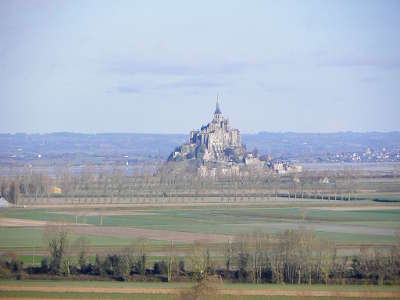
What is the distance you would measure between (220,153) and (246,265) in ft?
328

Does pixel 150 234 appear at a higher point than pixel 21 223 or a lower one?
lower

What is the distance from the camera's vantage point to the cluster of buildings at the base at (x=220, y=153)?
379 feet

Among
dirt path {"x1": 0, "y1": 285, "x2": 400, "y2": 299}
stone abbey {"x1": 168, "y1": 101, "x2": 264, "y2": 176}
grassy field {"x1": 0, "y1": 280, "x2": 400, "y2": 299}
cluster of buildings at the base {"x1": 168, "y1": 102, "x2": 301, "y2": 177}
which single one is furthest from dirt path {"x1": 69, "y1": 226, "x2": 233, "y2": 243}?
stone abbey {"x1": 168, "y1": 101, "x2": 264, "y2": 176}

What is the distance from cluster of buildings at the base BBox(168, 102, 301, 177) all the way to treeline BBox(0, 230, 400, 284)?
73201 mm

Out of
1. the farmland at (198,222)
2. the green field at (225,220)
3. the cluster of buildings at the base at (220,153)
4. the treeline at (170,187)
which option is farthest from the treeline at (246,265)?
the cluster of buildings at the base at (220,153)

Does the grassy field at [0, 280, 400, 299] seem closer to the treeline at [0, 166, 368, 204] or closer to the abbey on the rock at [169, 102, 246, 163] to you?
the treeline at [0, 166, 368, 204]

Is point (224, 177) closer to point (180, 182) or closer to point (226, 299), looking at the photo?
point (180, 182)

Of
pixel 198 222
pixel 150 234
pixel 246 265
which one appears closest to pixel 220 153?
pixel 198 222

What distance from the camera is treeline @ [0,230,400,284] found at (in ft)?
104

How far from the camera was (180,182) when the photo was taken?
8756cm

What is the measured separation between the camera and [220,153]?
13225 centimetres

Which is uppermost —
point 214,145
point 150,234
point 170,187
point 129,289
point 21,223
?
point 214,145

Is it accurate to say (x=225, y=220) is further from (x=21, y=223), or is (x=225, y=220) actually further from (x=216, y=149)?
(x=216, y=149)

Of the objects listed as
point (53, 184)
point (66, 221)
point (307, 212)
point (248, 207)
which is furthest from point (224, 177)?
point (66, 221)
